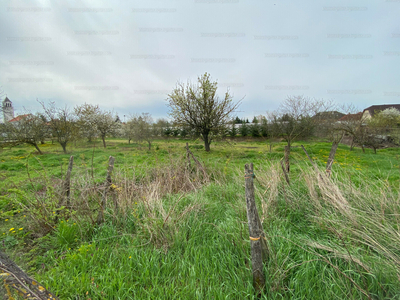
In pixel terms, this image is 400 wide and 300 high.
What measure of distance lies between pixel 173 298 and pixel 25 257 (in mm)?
2537

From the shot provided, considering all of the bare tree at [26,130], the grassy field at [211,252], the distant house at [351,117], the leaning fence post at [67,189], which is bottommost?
the grassy field at [211,252]

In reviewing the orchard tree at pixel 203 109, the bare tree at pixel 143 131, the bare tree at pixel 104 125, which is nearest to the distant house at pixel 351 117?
the orchard tree at pixel 203 109

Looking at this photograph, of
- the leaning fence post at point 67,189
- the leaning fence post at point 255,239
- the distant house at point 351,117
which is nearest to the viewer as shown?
the leaning fence post at point 255,239

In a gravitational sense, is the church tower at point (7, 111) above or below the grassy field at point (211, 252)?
above

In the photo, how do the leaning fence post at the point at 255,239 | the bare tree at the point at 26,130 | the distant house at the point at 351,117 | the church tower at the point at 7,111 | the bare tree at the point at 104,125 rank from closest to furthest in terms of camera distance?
the leaning fence post at the point at 255,239, the church tower at the point at 7,111, the bare tree at the point at 26,130, the distant house at the point at 351,117, the bare tree at the point at 104,125

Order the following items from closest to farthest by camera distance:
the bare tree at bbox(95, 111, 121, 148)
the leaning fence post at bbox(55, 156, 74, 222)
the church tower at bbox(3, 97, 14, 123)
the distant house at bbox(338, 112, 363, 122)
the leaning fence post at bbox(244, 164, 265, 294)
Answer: the leaning fence post at bbox(244, 164, 265, 294) < the leaning fence post at bbox(55, 156, 74, 222) < the church tower at bbox(3, 97, 14, 123) < the distant house at bbox(338, 112, 363, 122) < the bare tree at bbox(95, 111, 121, 148)

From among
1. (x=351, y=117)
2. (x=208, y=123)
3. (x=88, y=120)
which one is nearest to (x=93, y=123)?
(x=88, y=120)

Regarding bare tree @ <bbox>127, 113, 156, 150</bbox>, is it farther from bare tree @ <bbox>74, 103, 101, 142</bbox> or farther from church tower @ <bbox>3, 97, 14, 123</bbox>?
church tower @ <bbox>3, 97, 14, 123</bbox>

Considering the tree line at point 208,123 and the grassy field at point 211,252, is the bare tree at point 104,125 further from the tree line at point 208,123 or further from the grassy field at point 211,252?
the grassy field at point 211,252

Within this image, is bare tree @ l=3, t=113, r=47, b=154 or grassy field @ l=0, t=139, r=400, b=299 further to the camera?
bare tree @ l=3, t=113, r=47, b=154

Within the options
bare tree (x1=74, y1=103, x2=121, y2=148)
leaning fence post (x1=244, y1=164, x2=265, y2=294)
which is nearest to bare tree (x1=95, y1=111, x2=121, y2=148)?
bare tree (x1=74, y1=103, x2=121, y2=148)

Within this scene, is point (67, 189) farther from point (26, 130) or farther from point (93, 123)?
point (93, 123)

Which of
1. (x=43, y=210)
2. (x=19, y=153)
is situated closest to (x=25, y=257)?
(x=43, y=210)

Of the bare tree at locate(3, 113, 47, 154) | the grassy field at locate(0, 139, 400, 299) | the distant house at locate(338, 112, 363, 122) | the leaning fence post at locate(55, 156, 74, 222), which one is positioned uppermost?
the distant house at locate(338, 112, 363, 122)
